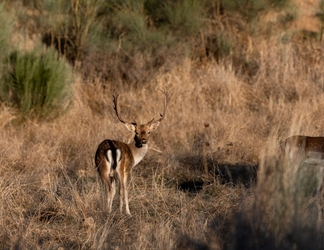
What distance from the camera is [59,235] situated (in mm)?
6129

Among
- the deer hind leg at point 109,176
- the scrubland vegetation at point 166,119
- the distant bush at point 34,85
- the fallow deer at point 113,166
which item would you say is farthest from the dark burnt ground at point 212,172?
the distant bush at point 34,85

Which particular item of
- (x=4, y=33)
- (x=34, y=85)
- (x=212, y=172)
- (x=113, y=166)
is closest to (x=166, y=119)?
(x=34, y=85)

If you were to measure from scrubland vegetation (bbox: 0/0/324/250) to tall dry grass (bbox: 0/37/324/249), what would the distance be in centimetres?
2

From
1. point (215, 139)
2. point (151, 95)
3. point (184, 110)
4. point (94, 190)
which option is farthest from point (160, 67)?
point (94, 190)

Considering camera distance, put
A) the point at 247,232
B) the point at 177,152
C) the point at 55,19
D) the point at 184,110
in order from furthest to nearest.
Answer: the point at 55,19, the point at 184,110, the point at 177,152, the point at 247,232

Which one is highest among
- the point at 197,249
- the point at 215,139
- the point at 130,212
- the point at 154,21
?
the point at 197,249

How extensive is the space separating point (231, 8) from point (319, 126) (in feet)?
21.9

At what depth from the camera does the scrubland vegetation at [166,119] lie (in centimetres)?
524

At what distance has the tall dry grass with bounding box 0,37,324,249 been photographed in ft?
15.9

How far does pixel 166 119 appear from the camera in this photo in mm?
10984

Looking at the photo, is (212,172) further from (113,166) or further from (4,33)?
(4,33)

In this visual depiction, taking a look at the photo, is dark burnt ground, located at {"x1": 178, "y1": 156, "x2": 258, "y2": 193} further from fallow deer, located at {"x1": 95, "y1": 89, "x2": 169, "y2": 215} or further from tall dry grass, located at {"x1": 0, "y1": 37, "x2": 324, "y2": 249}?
fallow deer, located at {"x1": 95, "y1": 89, "x2": 169, "y2": 215}

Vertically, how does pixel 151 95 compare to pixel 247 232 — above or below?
below

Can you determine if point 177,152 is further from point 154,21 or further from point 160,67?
point 154,21
